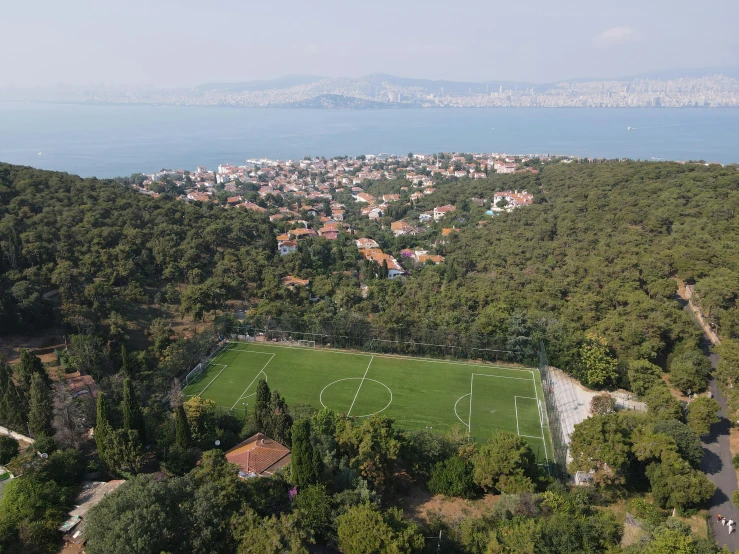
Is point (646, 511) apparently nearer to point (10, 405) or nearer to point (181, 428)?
point (181, 428)

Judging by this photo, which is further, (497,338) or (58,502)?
(497,338)

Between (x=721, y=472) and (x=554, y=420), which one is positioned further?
(x=554, y=420)

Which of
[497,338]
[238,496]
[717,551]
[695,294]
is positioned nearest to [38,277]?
[238,496]

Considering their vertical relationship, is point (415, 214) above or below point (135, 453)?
below

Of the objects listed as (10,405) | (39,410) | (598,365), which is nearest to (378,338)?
(598,365)

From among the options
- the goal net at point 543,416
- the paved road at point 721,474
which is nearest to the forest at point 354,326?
the paved road at point 721,474

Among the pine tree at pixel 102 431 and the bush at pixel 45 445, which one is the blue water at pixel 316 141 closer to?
the bush at pixel 45 445

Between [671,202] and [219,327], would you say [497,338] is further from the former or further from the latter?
[671,202]
